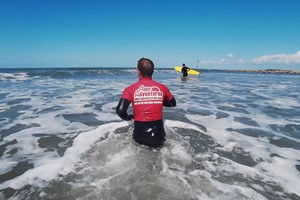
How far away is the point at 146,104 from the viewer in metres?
4.38

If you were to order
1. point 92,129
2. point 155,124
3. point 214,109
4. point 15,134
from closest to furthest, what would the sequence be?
point 155,124, point 15,134, point 92,129, point 214,109

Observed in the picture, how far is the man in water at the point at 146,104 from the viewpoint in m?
4.35

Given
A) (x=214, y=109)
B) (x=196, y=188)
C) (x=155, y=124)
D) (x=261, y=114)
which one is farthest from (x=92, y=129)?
(x=261, y=114)

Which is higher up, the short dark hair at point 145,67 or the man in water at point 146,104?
the short dark hair at point 145,67

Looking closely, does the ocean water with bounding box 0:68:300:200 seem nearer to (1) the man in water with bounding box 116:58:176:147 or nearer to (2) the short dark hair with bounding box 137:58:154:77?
(1) the man in water with bounding box 116:58:176:147

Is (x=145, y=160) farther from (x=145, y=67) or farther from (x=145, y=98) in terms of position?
(x=145, y=67)

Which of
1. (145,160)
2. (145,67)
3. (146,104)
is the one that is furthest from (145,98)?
(145,160)

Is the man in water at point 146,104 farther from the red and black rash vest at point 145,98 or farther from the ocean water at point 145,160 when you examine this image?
the ocean water at point 145,160

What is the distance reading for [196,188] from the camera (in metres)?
3.54

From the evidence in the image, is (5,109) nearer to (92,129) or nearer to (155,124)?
(92,129)

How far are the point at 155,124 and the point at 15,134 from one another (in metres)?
3.59

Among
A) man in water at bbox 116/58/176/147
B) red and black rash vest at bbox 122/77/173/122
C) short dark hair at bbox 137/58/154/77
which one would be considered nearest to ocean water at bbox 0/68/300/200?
man in water at bbox 116/58/176/147

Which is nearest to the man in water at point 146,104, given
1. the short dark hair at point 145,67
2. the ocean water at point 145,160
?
the short dark hair at point 145,67

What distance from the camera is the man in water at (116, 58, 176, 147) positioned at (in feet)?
14.3
